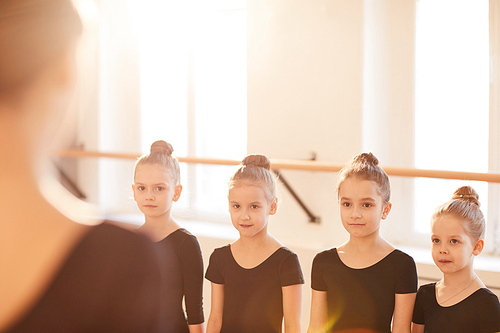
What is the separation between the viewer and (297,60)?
3.25 m

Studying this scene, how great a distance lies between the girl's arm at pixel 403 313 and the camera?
1.01m

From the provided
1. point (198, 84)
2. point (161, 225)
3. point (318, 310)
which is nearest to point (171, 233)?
point (161, 225)

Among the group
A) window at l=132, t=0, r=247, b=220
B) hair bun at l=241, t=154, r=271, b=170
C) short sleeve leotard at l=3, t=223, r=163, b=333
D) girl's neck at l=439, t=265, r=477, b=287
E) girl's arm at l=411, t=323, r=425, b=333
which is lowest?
girl's arm at l=411, t=323, r=425, b=333

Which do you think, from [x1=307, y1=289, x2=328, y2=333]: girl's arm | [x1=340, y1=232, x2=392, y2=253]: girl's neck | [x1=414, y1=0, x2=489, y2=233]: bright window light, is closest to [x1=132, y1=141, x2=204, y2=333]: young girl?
[x1=307, y1=289, x2=328, y2=333]: girl's arm

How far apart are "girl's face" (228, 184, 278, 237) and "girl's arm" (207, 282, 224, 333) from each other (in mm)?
149

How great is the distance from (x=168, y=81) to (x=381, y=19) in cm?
188

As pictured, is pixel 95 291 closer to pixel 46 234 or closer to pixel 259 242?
pixel 46 234

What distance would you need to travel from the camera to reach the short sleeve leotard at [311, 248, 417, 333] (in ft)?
3.33

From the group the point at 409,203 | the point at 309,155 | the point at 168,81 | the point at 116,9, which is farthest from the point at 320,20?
the point at 116,9

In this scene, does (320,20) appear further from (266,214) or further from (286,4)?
(266,214)

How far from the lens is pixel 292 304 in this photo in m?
1.10

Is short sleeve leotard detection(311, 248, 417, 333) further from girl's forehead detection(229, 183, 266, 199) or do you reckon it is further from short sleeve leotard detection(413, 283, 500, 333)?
girl's forehead detection(229, 183, 266, 199)

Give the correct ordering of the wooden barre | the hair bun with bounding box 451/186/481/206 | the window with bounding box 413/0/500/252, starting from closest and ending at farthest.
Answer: the hair bun with bounding box 451/186/481/206
the wooden barre
the window with bounding box 413/0/500/252

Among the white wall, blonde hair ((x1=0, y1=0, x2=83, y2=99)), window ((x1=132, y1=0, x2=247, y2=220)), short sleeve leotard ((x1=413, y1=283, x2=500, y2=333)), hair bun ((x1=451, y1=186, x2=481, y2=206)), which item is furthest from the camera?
window ((x1=132, y1=0, x2=247, y2=220))
